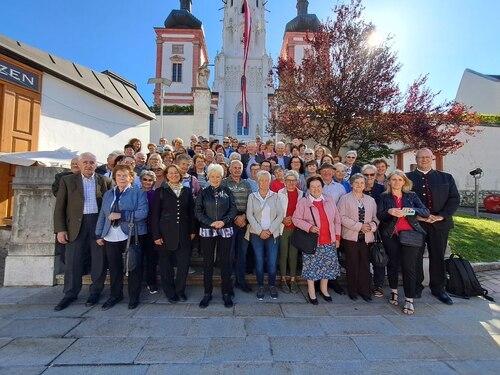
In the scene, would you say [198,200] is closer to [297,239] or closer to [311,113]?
[297,239]

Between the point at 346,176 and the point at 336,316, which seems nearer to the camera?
the point at 336,316

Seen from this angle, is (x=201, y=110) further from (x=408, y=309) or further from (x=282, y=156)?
(x=408, y=309)

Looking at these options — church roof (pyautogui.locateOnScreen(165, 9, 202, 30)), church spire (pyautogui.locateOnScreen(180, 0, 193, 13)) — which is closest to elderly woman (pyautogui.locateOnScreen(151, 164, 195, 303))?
church roof (pyautogui.locateOnScreen(165, 9, 202, 30))

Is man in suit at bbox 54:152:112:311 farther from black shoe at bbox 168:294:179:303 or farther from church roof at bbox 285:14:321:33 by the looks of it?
church roof at bbox 285:14:321:33

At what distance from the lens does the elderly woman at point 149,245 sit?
13.5 feet

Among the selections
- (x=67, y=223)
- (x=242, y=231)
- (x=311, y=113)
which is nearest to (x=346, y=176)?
(x=242, y=231)

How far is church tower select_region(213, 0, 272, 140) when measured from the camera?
103ft

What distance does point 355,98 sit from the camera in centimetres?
990

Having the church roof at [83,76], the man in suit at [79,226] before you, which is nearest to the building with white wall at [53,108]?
the church roof at [83,76]

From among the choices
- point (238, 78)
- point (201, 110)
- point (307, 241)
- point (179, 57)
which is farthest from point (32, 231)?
point (179, 57)

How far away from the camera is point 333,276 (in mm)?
4027

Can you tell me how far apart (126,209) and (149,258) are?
3.20 feet

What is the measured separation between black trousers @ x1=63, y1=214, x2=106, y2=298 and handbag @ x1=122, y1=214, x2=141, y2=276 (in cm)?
49

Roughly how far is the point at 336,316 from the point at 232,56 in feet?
117
